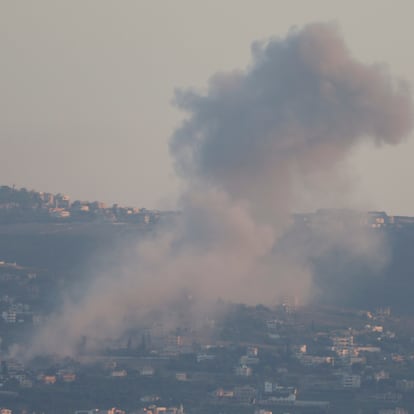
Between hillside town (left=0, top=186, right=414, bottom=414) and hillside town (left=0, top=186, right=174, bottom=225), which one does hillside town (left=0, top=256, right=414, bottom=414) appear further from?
hillside town (left=0, top=186, right=174, bottom=225)

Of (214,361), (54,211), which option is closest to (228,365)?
(214,361)

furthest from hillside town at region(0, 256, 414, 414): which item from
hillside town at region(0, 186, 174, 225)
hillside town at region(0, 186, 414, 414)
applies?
hillside town at region(0, 186, 174, 225)

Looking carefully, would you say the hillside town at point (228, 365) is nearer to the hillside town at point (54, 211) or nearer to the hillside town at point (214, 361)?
the hillside town at point (214, 361)

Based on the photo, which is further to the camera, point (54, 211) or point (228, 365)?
point (54, 211)

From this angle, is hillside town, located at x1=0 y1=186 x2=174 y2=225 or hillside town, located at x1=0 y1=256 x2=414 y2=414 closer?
hillside town, located at x1=0 y1=256 x2=414 y2=414

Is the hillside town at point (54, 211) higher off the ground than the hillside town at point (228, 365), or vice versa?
the hillside town at point (54, 211)

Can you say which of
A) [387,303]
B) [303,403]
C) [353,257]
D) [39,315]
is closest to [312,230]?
[353,257]

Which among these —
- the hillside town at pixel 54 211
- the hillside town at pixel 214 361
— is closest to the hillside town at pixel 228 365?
the hillside town at pixel 214 361

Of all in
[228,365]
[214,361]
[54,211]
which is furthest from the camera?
[54,211]

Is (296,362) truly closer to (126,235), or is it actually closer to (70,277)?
→ (70,277)

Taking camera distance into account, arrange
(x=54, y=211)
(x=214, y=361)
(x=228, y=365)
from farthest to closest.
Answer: (x=54, y=211) < (x=214, y=361) < (x=228, y=365)

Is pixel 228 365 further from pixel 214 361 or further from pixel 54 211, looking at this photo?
pixel 54 211

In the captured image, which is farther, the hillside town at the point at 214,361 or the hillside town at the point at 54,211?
the hillside town at the point at 54,211
